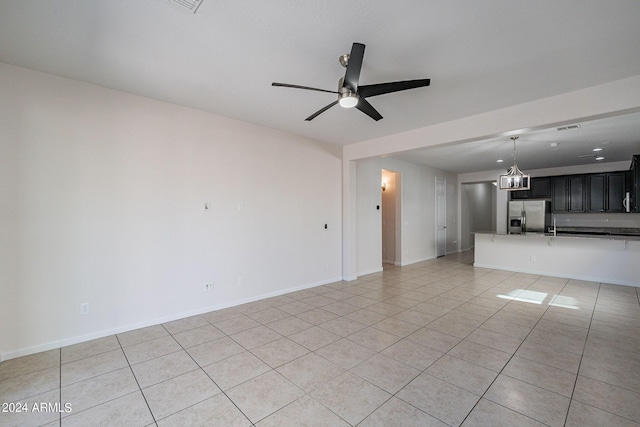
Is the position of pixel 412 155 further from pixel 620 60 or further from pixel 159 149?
pixel 159 149

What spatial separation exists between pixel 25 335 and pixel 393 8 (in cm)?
424

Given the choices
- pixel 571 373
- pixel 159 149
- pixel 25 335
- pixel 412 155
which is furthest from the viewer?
pixel 412 155

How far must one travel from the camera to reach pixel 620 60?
2.36 metres

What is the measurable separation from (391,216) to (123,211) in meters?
5.78

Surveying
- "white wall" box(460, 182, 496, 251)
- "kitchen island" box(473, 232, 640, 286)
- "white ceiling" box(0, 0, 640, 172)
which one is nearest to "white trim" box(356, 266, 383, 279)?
"kitchen island" box(473, 232, 640, 286)

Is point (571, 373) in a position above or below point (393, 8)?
below

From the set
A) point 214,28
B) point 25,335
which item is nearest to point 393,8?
point 214,28

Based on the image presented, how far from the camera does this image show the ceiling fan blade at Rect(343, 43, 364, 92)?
6.06 feet

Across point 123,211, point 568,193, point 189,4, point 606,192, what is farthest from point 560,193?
point 123,211

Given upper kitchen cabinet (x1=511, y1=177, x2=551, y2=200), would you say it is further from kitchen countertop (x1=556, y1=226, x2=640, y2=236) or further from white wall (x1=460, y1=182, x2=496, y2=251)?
white wall (x1=460, y1=182, x2=496, y2=251)

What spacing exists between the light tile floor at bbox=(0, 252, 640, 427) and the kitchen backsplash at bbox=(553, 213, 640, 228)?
13.3ft

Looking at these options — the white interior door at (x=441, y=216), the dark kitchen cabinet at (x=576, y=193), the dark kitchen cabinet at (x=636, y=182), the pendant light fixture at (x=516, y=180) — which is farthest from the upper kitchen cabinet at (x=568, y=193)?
the pendant light fixture at (x=516, y=180)

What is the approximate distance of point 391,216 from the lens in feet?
23.4

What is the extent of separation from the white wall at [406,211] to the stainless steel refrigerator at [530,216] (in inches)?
69.2
